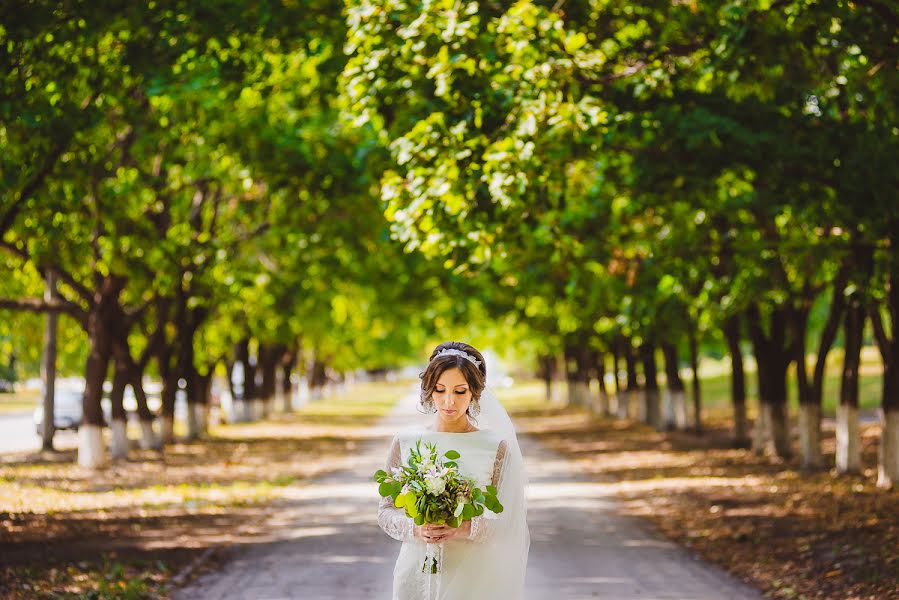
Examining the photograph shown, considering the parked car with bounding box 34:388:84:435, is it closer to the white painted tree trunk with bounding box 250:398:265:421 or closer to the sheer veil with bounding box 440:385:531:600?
the white painted tree trunk with bounding box 250:398:265:421

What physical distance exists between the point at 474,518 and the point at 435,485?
33 centimetres

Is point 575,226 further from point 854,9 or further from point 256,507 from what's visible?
point 854,9

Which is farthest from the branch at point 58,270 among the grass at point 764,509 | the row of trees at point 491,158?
the grass at point 764,509

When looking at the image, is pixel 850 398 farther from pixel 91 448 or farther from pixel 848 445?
pixel 91 448

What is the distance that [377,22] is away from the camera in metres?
10.8

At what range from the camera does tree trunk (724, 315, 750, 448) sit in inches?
966

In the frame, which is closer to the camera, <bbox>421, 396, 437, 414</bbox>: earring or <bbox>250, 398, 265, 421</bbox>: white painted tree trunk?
<bbox>421, 396, 437, 414</bbox>: earring

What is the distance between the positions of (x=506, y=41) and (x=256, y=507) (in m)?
9.06

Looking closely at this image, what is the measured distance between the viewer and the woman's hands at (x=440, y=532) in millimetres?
5156

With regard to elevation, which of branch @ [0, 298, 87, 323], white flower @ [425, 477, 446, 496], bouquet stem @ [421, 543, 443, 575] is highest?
branch @ [0, 298, 87, 323]

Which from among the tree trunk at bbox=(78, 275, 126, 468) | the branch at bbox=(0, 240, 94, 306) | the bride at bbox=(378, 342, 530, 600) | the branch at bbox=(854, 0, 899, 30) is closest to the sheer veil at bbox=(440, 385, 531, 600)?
the bride at bbox=(378, 342, 530, 600)

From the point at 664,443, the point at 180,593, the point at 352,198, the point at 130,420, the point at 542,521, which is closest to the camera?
the point at 180,593

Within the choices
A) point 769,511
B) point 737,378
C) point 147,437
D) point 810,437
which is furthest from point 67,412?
point 769,511

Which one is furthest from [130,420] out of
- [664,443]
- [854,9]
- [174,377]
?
[854,9]
